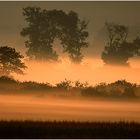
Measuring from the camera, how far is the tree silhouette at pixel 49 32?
30.8ft

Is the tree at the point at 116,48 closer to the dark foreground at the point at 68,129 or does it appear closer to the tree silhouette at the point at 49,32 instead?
the tree silhouette at the point at 49,32

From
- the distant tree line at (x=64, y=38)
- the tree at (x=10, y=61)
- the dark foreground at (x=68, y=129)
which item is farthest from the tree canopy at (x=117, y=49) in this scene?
the tree at (x=10, y=61)

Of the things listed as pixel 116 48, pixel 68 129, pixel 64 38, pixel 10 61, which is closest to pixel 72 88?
pixel 68 129

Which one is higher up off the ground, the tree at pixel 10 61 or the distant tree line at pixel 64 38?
the distant tree line at pixel 64 38

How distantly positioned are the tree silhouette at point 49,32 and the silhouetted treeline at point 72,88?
39 centimetres

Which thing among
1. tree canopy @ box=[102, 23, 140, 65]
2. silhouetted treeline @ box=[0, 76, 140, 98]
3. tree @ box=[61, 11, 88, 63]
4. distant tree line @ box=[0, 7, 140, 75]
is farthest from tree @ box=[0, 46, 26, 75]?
tree canopy @ box=[102, 23, 140, 65]

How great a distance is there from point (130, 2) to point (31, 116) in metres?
2.18

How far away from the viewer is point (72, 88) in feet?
30.7

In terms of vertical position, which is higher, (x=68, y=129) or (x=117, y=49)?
(x=117, y=49)

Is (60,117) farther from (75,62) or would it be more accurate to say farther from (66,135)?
(75,62)

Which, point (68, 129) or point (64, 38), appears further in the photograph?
point (64, 38)

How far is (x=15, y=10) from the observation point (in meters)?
9.38

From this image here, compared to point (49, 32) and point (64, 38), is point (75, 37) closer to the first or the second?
point (64, 38)

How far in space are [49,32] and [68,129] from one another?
1442 mm
